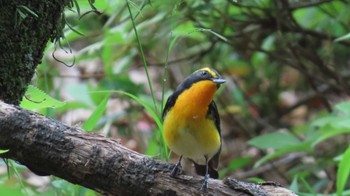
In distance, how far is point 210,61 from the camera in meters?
5.75

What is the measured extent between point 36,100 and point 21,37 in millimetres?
276

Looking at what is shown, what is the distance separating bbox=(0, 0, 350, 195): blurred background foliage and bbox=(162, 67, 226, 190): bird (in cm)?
14

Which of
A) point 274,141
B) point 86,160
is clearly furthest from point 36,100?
point 274,141

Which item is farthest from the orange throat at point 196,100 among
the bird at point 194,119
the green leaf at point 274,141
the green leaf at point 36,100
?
the green leaf at point 36,100

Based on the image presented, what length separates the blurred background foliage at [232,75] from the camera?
11.3ft

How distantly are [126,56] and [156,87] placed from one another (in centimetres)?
217

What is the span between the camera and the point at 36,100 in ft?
8.30

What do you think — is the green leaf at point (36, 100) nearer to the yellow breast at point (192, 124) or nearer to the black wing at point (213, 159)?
the yellow breast at point (192, 124)

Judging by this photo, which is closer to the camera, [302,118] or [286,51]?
[286,51]

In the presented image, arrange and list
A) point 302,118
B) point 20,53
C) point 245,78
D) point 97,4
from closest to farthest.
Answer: point 20,53, point 97,4, point 245,78, point 302,118

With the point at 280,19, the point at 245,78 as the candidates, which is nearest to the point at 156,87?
the point at 245,78

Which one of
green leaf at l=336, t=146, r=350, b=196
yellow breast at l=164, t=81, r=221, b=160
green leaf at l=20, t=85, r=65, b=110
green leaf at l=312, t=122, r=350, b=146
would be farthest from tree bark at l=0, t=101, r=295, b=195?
green leaf at l=312, t=122, r=350, b=146

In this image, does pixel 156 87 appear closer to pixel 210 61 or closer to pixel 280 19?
pixel 210 61

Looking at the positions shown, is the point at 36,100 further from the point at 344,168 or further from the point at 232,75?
the point at 232,75
